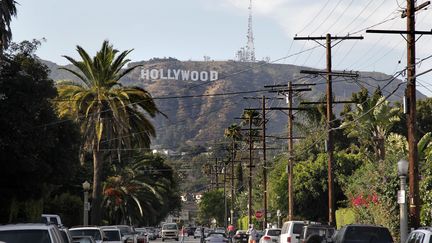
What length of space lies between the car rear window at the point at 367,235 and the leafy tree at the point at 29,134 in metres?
17.0

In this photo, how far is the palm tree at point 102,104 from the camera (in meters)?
50.0

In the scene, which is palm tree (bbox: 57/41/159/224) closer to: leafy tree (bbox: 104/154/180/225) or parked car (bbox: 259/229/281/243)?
parked car (bbox: 259/229/281/243)

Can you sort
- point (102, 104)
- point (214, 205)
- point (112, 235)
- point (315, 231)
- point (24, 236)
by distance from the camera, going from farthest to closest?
1. point (214, 205)
2. point (102, 104)
3. point (112, 235)
4. point (315, 231)
5. point (24, 236)

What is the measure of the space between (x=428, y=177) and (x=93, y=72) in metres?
22.2

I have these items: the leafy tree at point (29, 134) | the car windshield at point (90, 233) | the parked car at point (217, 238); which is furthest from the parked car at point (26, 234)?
the parked car at point (217, 238)

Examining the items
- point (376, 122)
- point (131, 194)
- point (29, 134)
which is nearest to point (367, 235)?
point (29, 134)

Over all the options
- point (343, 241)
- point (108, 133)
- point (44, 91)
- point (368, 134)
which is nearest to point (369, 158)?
point (368, 134)

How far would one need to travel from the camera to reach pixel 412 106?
95.5ft

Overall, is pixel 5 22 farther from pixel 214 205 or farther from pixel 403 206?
pixel 214 205

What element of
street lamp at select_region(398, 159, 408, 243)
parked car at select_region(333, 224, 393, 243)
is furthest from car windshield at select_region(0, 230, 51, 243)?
street lamp at select_region(398, 159, 408, 243)

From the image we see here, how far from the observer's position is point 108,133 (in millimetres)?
50812

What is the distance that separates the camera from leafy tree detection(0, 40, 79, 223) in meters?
36.5

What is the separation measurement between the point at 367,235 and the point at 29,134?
18.0 m

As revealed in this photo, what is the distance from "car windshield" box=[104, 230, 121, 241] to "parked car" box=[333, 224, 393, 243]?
13599mm
